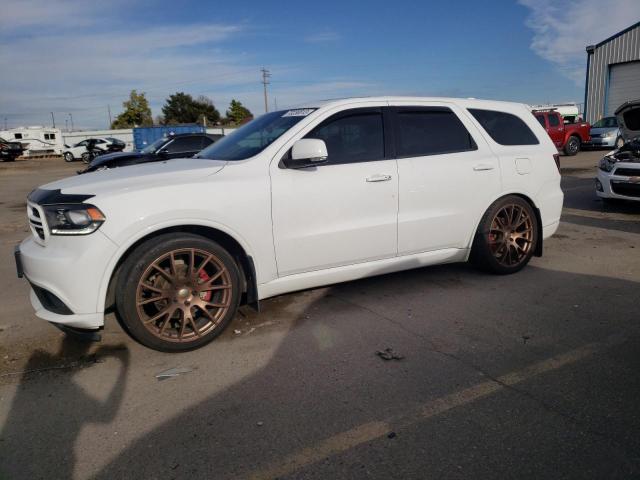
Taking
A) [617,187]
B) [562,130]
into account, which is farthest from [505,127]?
[562,130]

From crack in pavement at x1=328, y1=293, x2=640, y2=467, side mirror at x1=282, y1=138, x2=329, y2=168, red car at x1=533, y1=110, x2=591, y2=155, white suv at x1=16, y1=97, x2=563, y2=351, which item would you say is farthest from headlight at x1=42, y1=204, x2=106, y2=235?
red car at x1=533, y1=110, x2=591, y2=155

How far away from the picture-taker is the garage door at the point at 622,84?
27.3m

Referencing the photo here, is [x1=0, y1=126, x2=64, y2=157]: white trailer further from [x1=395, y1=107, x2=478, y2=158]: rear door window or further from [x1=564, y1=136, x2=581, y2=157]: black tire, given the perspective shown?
[x1=395, y1=107, x2=478, y2=158]: rear door window

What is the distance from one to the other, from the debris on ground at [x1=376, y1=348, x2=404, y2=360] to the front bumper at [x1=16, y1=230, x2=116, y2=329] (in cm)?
193

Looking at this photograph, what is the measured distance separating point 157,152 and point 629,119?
10766 millimetres

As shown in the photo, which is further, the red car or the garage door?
the garage door

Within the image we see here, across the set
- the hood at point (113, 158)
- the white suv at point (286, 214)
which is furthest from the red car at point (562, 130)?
the white suv at point (286, 214)

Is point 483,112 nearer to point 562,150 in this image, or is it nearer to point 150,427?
point 150,427

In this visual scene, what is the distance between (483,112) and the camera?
16.5 ft

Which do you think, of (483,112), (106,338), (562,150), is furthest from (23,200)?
(562,150)

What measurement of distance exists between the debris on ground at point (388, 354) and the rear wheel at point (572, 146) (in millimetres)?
21184

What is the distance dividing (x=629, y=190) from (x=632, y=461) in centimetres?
722

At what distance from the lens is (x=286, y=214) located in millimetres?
3812

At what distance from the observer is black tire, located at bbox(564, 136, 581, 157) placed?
2147cm
